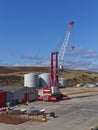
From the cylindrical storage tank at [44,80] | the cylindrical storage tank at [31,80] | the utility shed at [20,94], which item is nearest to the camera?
the utility shed at [20,94]

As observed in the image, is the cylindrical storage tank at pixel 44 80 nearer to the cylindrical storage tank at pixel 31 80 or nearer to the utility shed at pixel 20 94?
the cylindrical storage tank at pixel 31 80

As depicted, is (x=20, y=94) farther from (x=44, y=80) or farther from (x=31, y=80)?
(x=44, y=80)

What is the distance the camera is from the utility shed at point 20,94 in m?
75.7

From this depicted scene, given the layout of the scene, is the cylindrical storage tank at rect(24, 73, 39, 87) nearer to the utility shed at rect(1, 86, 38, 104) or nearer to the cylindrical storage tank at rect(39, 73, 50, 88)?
the cylindrical storage tank at rect(39, 73, 50, 88)

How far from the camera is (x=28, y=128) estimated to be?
4594cm

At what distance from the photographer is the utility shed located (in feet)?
248

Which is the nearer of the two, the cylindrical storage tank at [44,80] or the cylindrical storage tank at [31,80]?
the cylindrical storage tank at [31,80]

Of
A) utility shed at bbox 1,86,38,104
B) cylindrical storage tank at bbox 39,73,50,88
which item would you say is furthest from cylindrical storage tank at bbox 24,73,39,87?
utility shed at bbox 1,86,38,104

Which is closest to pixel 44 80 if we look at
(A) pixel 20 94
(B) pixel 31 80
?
(B) pixel 31 80

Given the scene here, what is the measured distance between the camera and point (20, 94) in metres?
79.2

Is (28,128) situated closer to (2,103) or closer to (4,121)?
(4,121)

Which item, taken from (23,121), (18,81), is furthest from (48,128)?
(18,81)

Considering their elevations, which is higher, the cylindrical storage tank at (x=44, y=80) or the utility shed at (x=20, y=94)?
the cylindrical storage tank at (x=44, y=80)

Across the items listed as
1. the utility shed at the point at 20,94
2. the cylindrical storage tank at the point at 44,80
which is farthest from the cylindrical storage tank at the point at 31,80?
the utility shed at the point at 20,94
